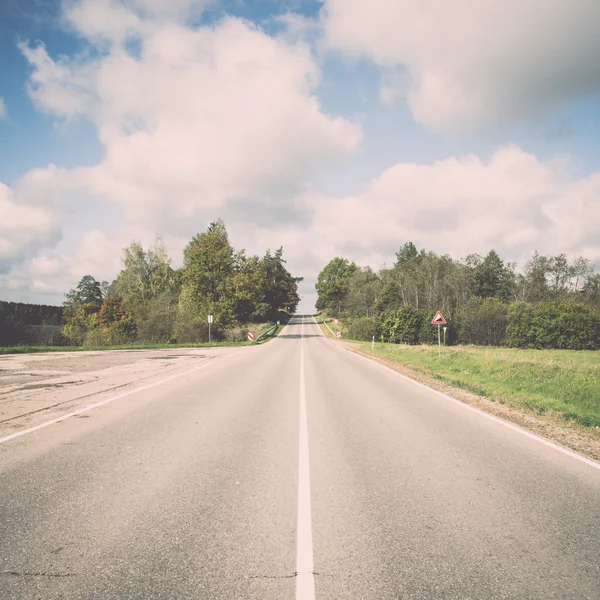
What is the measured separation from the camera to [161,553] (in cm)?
285

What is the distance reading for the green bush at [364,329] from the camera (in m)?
48.8

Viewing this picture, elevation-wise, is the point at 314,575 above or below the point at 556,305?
below

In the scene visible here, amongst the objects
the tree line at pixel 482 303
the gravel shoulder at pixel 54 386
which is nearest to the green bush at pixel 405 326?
the tree line at pixel 482 303

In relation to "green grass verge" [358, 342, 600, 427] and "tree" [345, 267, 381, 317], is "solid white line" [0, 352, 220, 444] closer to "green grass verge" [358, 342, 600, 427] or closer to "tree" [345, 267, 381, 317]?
"green grass verge" [358, 342, 600, 427]

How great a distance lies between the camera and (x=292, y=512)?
3.52 metres

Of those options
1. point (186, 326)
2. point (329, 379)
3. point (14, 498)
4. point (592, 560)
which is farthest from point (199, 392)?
point (186, 326)

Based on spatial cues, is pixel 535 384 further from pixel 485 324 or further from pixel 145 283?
pixel 145 283

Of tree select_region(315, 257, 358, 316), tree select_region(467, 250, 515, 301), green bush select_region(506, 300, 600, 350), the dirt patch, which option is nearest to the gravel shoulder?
the dirt patch

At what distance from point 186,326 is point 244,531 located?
38.0 meters

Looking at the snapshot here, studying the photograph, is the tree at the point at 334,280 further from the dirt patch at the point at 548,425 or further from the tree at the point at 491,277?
the dirt patch at the point at 548,425

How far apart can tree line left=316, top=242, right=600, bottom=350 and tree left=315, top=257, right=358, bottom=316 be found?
311 inches

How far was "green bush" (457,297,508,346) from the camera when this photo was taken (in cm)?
4169

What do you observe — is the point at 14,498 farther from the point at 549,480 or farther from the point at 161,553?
the point at 549,480

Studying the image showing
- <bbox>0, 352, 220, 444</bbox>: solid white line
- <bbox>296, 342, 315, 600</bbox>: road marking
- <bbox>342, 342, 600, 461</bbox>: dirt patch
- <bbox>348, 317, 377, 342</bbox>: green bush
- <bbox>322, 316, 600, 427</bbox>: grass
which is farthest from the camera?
<bbox>348, 317, 377, 342</bbox>: green bush
